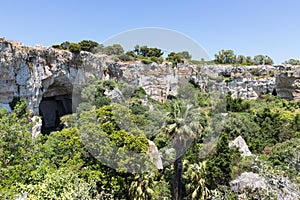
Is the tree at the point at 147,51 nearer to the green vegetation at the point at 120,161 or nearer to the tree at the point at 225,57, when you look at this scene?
the tree at the point at 225,57

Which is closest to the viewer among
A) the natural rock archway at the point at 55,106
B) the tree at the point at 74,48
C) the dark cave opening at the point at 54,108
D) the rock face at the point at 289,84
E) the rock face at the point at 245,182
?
the rock face at the point at 245,182

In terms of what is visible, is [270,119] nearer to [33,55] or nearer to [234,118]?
[234,118]

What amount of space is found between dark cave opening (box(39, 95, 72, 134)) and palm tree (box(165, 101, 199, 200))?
20914 mm

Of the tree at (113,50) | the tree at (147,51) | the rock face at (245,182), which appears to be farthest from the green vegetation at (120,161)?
the tree at (147,51)

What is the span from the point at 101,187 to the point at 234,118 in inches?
694

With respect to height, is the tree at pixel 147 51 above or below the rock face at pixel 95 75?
above

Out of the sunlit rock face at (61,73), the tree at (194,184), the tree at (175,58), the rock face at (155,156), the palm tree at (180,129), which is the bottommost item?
the tree at (194,184)

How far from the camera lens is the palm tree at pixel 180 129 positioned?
1171 centimetres

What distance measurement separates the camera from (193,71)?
38.3 m

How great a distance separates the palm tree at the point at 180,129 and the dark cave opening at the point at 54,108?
20914 mm

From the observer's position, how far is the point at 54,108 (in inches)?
1202

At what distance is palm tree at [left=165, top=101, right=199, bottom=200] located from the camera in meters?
11.7

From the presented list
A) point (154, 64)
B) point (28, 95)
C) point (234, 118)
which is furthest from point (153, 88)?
point (28, 95)

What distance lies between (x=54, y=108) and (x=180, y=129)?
23397 mm
